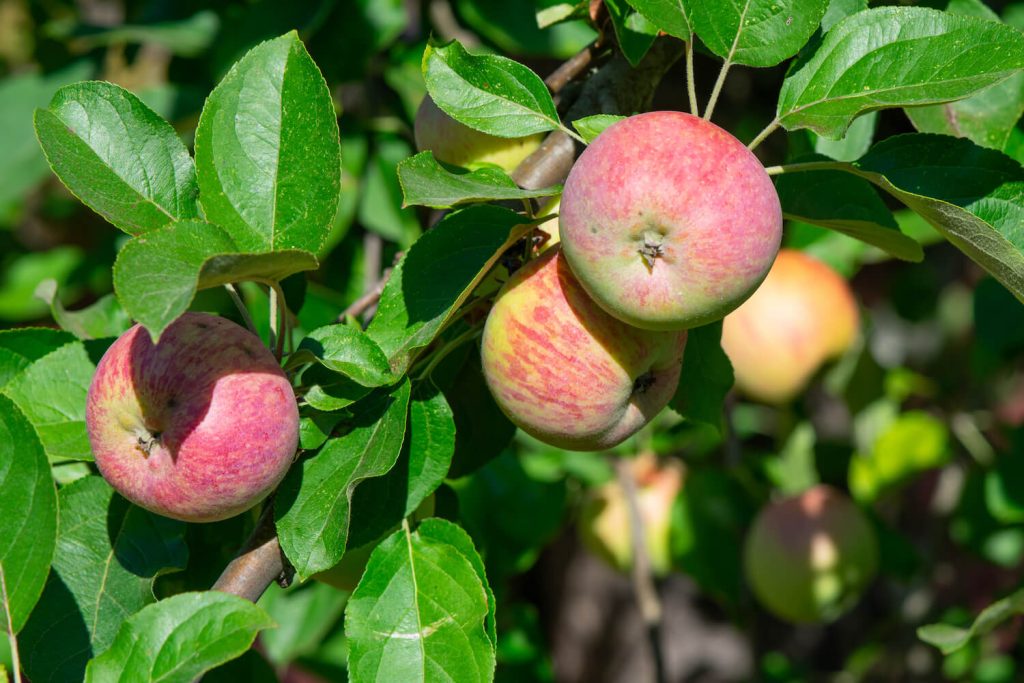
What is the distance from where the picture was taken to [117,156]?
938 mm

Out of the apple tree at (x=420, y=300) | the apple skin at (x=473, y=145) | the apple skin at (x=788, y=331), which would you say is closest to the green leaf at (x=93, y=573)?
the apple tree at (x=420, y=300)

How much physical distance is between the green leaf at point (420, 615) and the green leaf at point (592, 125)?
39 centimetres

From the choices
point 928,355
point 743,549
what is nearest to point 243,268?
point 743,549

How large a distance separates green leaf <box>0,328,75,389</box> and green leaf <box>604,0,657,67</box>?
0.67 m

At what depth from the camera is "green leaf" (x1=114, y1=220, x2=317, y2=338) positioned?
69cm

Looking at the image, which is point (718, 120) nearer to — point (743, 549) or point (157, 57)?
point (743, 549)

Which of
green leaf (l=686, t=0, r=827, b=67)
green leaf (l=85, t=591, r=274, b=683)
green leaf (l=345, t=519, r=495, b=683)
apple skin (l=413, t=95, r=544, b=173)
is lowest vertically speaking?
green leaf (l=345, t=519, r=495, b=683)

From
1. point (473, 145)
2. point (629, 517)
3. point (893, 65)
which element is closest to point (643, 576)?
point (629, 517)

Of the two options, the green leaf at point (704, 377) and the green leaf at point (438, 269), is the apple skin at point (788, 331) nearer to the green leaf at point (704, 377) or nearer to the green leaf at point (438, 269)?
the green leaf at point (704, 377)

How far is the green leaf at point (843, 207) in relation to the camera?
0.92m

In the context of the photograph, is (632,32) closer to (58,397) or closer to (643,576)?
(58,397)

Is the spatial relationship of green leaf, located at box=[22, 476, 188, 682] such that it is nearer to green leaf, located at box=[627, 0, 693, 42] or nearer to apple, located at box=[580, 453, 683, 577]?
green leaf, located at box=[627, 0, 693, 42]

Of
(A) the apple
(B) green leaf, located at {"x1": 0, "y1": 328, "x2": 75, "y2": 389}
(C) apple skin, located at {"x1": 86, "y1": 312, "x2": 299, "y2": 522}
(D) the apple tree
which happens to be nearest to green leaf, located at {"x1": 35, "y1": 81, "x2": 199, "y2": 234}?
(D) the apple tree

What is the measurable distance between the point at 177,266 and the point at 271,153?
0.85ft
